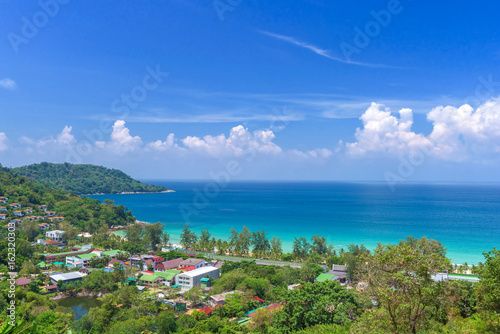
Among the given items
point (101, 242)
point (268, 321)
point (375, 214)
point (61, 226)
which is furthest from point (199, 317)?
point (375, 214)

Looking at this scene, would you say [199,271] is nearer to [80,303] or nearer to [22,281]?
[80,303]

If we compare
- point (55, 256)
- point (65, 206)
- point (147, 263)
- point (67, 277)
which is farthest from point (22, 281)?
point (65, 206)

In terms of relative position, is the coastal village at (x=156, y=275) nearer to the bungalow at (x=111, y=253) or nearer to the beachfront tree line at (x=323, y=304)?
the bungalow at (x=111, y=253)

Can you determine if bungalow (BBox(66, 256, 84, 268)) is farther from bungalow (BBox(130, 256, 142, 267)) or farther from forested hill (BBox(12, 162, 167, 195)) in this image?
forested hill (BBox(12, 162, 167, 195))

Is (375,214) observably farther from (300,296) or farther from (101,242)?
(300,296)

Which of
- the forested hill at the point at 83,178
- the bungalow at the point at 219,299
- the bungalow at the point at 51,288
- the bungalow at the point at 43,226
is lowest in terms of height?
the bungalow at the point at 51,288

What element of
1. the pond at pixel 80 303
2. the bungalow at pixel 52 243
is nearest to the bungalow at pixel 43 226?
the bungalow at pixel 52 243

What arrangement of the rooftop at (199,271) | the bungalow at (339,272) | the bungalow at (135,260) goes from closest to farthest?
the rooftop at (199,271)
the bungalow at (339,272)
the bungalow at (135,260)
